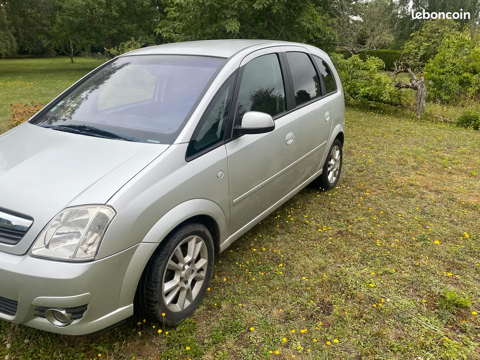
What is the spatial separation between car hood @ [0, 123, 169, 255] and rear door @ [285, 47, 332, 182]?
1789 millimetres

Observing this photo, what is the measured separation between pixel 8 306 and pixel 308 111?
295 cm

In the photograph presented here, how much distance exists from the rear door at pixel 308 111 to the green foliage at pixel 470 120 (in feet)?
22.0

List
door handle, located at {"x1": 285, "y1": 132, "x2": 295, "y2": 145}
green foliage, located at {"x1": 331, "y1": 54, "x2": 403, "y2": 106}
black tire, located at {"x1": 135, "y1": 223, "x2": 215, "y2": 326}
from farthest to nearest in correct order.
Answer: green foliage, located at {"x1": 331, "y1": 54, "x2": 403, "y2": 106}, door handle, located at {"x1": 285, "y1": 132, "x2": 295, "y2": 145}, black tire, located at {"x1": 135, "y1": 223, "x2": 215, "y2": 326}

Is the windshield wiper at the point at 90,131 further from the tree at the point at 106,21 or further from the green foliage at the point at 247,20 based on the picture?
the tree at the point at 106,21

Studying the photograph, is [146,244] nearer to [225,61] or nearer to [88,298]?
[88,298]

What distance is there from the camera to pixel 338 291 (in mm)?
2895

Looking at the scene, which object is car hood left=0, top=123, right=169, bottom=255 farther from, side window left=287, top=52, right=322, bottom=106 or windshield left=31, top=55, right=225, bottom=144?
side window left=287, top=52, right=322, bottom=106

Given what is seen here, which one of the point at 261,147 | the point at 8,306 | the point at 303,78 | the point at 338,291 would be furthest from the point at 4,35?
the point at 338,291

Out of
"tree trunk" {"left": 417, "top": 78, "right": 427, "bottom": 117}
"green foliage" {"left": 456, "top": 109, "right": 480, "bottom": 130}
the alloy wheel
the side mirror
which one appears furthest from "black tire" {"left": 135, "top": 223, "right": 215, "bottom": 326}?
"tree trunk" {"left": 417, "top": 78, "right": 427, "bottom": 117}

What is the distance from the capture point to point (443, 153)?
6.65m

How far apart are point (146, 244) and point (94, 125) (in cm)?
110

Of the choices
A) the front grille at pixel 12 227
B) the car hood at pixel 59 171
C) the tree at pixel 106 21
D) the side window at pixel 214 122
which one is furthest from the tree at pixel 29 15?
the front grille at pixel 12 227

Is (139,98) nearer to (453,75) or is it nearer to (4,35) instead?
(453,75)

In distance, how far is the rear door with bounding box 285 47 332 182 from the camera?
3613 mm
